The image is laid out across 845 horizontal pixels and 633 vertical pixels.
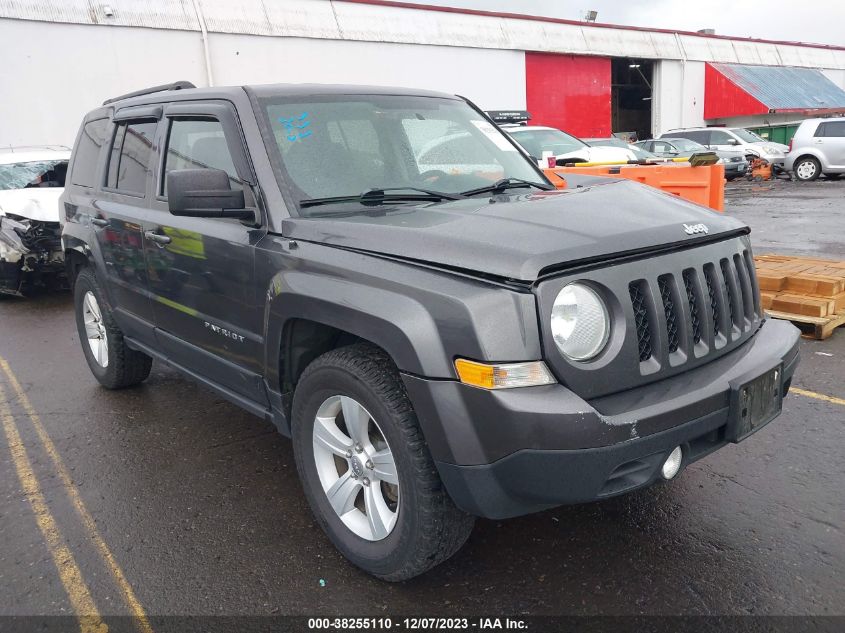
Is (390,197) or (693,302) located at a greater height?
(390,197)

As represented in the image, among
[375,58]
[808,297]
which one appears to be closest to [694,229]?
[808,297]

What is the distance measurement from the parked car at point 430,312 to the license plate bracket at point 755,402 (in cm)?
1

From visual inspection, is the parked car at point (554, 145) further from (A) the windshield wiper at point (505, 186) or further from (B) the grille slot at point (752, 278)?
(B) the grille slot at point (752, 278)

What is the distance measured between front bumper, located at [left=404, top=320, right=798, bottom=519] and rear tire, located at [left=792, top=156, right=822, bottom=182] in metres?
20.5

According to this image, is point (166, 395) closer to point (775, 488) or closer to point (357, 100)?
point (357, 100)

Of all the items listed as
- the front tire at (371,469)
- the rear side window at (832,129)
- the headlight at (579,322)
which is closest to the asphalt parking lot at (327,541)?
the front tire at (371,469)

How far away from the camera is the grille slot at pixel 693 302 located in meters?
2.53

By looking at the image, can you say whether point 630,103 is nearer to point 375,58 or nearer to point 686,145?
point 686,145

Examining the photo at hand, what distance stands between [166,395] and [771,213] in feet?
39.3

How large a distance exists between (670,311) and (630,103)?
43.9 meters

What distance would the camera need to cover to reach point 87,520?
3.31m

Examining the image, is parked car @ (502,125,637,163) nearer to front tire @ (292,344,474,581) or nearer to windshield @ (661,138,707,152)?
windshield @ (661,138,707,152)

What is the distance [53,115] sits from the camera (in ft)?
57.7

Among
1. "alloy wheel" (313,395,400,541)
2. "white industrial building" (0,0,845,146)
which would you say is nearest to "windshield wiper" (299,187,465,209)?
"alloy wheel" (313,395,400,541)
